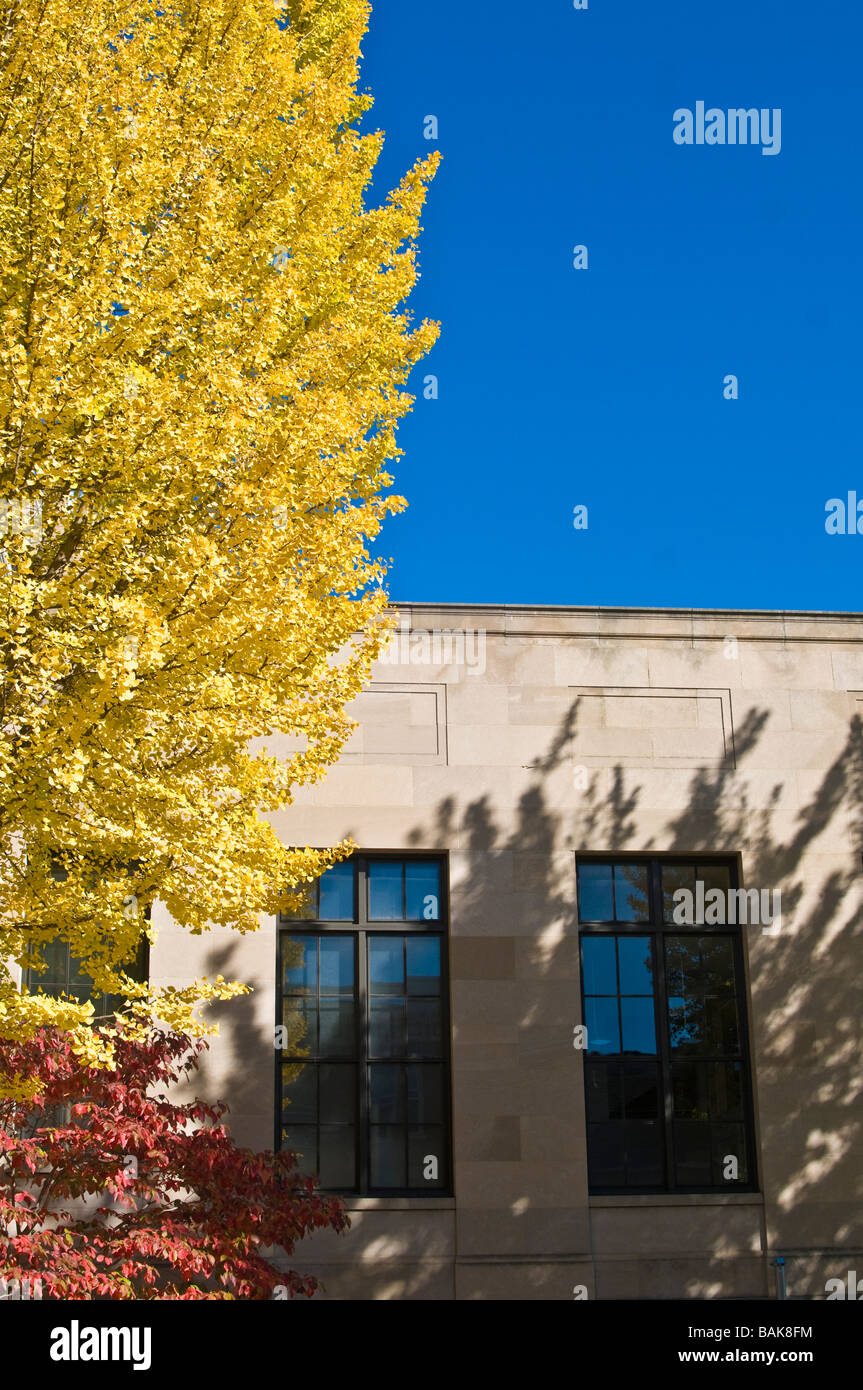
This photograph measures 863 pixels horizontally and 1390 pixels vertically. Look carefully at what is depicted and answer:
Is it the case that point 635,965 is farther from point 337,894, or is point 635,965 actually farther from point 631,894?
point 337,894

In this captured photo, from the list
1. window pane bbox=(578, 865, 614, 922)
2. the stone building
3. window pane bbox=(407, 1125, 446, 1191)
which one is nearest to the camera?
the stone building

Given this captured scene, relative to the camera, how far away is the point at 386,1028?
526 inches

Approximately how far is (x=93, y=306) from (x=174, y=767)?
2.79m

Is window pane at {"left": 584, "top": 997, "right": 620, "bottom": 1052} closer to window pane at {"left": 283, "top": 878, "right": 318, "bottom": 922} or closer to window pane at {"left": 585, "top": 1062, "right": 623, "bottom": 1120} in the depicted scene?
window pane at {"left": 585, "top": 1062, "right": 623, "bottom": 1120}

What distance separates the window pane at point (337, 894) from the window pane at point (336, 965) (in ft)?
→ 0.77

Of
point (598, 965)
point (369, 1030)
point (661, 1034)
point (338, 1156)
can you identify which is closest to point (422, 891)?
point (369, 1030)

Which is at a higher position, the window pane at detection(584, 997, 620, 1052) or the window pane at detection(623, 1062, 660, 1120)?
the window pane at detection(584, 997, 620, 1052)

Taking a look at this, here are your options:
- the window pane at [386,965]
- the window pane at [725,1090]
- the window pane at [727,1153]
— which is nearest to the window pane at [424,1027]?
the window pane at [386,965]

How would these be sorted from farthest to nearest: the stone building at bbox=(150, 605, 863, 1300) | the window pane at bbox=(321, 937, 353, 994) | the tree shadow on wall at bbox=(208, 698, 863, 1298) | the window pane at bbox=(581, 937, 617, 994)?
the window pane at bbox=(581, 937, 617, 994) < the window pane at bbox=(321, 937, 353, 994) < the stone building at bbox=(150, 605, 863, 1300) < the tree shadow on wall at bbox=(208, 698, 863, 1298)

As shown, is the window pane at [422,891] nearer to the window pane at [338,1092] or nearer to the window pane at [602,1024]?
the window pane at [338,1092]

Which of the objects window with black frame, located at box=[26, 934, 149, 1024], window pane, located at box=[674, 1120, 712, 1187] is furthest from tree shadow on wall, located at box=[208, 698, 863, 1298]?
window with black frame, located at box=[26, 934, 149, 1024]

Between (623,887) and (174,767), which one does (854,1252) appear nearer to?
(623,887)

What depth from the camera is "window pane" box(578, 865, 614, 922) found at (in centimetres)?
1398

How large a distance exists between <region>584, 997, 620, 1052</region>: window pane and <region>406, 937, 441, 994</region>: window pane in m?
1.63
